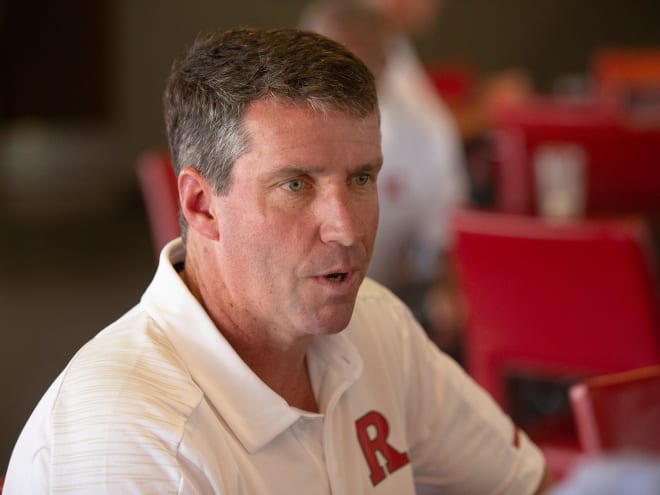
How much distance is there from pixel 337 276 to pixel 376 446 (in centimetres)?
29

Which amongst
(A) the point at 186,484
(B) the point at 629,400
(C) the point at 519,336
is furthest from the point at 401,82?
(A) the point at 186,484

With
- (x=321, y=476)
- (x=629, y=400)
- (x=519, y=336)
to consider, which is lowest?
(x=519, y=336)

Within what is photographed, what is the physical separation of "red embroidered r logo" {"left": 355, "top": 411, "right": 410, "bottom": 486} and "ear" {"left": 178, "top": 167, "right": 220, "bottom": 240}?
35 centimetres

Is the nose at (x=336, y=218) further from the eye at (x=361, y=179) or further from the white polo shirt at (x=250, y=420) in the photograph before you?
the white polo shirt at (x=250, y=420)

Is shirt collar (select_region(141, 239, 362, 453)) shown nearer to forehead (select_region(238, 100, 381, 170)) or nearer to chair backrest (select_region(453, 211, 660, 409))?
forehead (select_region(238, 100, 381, 170))

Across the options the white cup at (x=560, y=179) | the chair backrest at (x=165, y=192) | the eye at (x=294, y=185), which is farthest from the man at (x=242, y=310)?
the white cup at (x=560, y=179)

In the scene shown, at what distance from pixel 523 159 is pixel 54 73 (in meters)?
4.83

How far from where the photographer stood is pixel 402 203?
3.79 m

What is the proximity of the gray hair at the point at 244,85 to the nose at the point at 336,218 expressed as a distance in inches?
4.2

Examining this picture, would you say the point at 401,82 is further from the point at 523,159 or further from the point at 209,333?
the point at 209,333

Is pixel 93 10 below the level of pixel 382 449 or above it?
above

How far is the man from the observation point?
1.25m

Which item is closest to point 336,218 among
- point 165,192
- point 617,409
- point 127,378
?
point 127,378

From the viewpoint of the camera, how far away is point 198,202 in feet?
4.66
